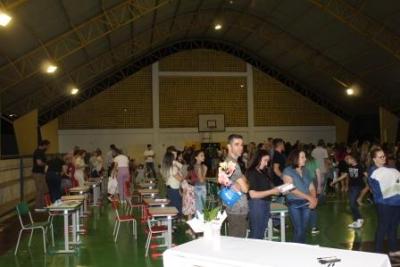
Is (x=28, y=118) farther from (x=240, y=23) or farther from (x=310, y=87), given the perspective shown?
(x=310, y=87)

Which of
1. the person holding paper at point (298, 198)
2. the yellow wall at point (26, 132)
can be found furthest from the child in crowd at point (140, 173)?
the person holding paper at point (298, 198)

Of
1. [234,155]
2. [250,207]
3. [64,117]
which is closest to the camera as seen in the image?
[234,155]

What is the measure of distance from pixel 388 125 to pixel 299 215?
46.3 feet

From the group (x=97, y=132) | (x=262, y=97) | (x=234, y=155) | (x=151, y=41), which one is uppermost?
(x=151, y=41)

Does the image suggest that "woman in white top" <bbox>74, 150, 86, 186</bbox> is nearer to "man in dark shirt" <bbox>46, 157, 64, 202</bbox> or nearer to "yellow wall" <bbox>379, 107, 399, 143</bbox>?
"man in dark shirt" <bbox>46, 157, 64, 202</bbox>

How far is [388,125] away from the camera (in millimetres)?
17719

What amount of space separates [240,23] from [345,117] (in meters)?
7.57

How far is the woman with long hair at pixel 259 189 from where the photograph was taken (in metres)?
4.66

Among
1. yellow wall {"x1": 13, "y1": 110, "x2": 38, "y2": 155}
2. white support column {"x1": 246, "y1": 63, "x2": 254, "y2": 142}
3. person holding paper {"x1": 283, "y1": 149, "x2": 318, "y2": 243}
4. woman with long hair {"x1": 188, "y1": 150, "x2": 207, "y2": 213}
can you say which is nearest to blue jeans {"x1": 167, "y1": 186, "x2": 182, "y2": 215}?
woman with long hair {"x1": 188, "y1": 150, "x2": 207, "y2": 213}

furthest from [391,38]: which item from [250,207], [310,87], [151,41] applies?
[250,207]

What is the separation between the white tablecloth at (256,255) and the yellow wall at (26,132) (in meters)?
13.8

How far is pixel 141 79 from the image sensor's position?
2139 cm

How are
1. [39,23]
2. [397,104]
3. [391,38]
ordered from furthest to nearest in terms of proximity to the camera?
[397,104] < [391,38] < [39,23]

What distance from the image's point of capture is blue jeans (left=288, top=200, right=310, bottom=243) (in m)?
5.03
